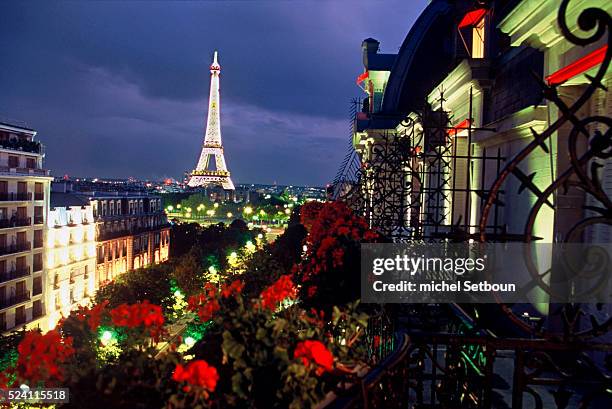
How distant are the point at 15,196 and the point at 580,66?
39.6 metres

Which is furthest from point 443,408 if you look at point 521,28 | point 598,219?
point 521,28

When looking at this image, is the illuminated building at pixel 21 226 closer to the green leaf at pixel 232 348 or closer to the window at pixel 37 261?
the window at pixel 37 261

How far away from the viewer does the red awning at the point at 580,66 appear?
7.02 metres

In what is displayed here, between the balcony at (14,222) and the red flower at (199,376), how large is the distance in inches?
1532

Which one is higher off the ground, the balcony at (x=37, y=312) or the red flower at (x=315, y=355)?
the red flower at (x=315, y=355)

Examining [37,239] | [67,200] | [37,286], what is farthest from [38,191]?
[67,200]

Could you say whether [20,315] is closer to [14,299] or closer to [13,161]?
[14,299]

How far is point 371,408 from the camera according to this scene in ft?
11.1

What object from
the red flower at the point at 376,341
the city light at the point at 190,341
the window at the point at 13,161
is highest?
the window at the point at 13,161

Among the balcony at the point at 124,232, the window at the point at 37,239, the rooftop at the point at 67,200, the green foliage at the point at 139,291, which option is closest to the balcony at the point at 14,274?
the window at the point at 37,239

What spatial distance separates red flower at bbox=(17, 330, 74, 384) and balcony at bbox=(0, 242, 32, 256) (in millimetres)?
37587

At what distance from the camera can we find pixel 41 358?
11.8 feet

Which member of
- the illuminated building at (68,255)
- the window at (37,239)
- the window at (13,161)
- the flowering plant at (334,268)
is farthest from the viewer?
the illuminated building at (68,255)

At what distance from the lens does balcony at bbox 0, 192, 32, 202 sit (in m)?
35.8
